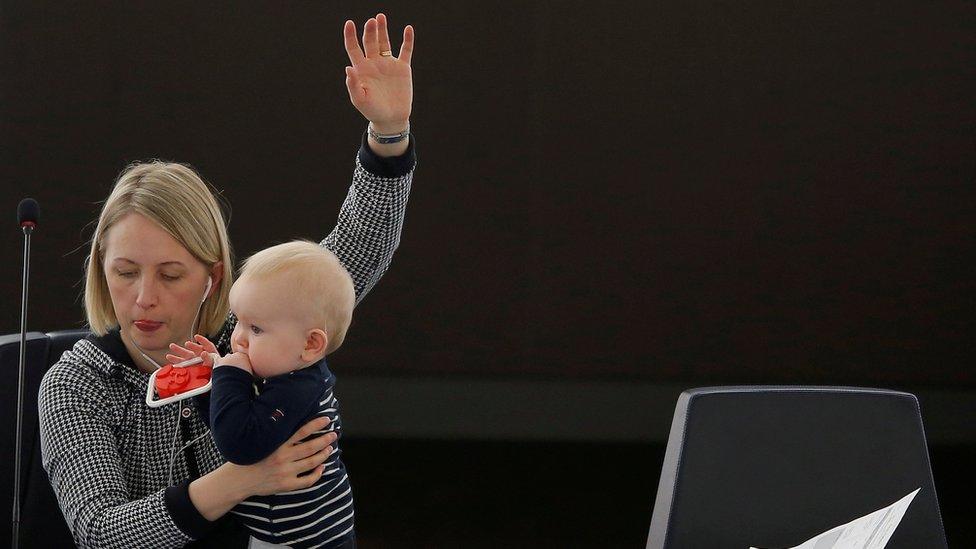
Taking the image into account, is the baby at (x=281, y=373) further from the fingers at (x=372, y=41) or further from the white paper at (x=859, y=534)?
the white paper at (x=859, y=534)

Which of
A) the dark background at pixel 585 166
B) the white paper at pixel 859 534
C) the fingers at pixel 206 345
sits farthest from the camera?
the dark background at pixel 585 166

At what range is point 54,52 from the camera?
5.43m

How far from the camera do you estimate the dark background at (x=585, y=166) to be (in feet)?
17.8

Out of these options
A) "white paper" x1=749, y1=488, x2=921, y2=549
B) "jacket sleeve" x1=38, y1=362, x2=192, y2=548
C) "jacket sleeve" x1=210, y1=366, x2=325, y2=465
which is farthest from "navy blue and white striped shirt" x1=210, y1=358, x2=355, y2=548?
"white paper" x1=749, y1=488, x2=921, y2=549

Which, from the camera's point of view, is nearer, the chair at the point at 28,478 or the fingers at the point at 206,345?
the fingers at the point at 206,345

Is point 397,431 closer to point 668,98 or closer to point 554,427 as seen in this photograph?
point 554,427

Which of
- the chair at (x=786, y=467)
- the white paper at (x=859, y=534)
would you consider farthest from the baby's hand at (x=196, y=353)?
the white paper at (x=859, y=534)

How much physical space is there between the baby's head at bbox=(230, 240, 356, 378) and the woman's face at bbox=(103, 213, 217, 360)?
139 mm

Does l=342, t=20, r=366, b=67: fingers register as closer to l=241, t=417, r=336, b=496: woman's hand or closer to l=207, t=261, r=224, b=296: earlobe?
l=207, t=261, r=224, b=296: earlobe

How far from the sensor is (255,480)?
4.37 ft

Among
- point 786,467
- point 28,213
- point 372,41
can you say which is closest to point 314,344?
point 28,213

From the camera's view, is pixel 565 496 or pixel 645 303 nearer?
pixel 565 496

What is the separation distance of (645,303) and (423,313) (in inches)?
42.8

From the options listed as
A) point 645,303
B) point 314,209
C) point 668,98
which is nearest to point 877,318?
point 645,303
